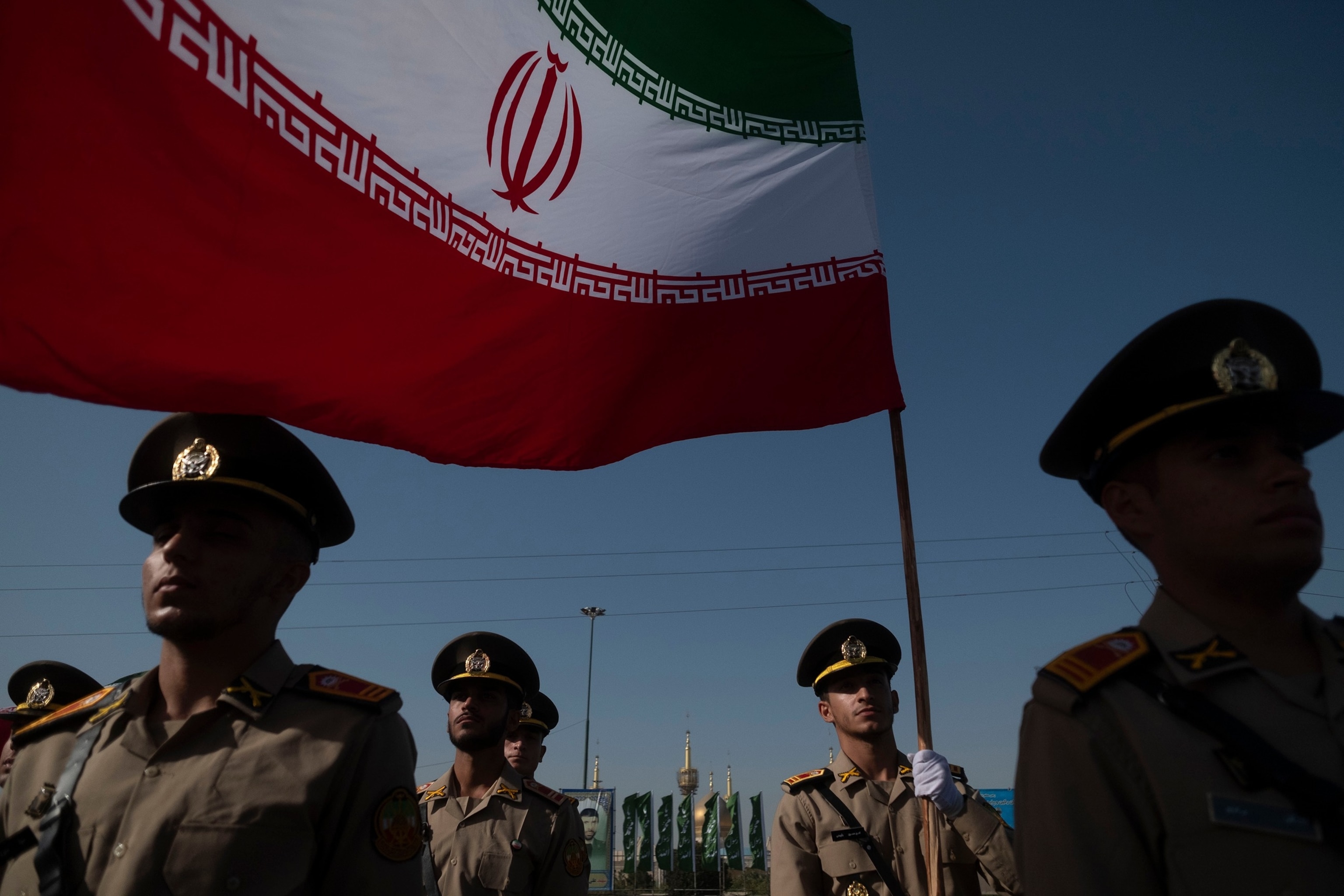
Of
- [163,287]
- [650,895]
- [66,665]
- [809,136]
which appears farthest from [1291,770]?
[650,895]

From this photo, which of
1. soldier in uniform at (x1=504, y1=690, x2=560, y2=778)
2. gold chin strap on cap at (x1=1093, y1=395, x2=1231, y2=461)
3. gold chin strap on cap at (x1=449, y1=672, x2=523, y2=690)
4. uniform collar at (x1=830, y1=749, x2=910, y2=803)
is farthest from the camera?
soldier in uniform at (x1=504, y1=690, x2=560, y2=778)

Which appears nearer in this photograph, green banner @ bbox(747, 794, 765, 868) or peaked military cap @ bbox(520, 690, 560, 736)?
peaked military cap @ bbox(520, 690, 560, 736)

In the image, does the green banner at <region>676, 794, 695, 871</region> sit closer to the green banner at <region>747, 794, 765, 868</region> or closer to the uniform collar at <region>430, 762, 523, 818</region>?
the green banner at <region>747, 794, 765, 868</region>

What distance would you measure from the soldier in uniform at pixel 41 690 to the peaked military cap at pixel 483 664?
8.49 ft

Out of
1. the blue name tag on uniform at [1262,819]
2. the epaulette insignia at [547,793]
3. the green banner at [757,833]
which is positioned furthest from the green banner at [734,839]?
the blue name tag on uniform at [1262,819]

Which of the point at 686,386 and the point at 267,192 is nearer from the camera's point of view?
the point at 267,192

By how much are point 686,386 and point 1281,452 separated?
298 cm

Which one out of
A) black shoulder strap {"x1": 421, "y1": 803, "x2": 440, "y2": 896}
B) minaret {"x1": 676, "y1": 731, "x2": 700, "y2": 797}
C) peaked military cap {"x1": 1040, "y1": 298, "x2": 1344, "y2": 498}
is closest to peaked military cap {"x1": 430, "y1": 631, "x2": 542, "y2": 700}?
black shoulder strap {"x1": 421, "y1": 803, "x2": 440, "y2": 896}

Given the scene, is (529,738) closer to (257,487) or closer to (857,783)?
(857,783)

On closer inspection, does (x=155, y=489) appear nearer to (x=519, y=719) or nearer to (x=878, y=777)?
(x=878, y=777)

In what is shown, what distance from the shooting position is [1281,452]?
2154 millimetres

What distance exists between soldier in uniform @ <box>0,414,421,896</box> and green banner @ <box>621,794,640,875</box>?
94.6 feet

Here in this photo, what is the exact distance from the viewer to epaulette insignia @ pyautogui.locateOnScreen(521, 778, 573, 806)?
6793 millimetres

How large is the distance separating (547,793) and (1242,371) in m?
5.93
